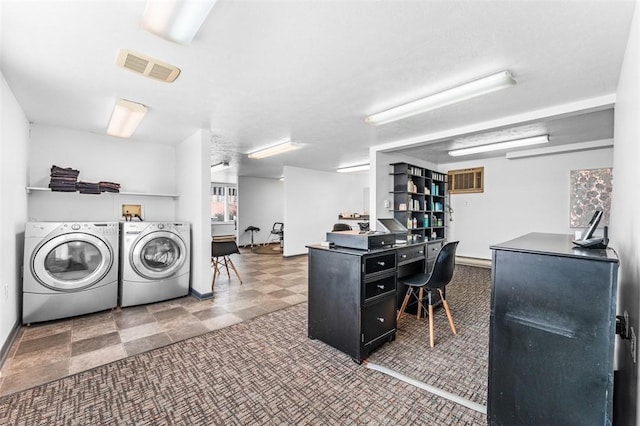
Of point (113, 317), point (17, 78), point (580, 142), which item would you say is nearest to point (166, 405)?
point (113, 317)

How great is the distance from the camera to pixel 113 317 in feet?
10.8

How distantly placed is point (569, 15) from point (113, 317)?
16.5 ft

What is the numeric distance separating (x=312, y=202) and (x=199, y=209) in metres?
4.22

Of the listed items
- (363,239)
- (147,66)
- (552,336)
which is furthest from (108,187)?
(552,336)

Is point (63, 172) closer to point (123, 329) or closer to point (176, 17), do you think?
point (123, 329)

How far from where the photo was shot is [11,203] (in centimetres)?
→ 264

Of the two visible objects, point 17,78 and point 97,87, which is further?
point 97,87

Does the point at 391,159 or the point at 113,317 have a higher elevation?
the point at 391,159

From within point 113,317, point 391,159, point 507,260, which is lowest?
point 113,317

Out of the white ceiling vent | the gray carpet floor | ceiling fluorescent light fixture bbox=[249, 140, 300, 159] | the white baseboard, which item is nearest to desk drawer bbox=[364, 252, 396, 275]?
the gray carpet floor

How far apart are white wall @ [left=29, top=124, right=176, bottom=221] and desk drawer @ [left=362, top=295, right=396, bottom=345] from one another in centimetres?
390

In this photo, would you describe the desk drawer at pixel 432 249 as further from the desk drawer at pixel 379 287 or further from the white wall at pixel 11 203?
the white wall at pixel 11 203

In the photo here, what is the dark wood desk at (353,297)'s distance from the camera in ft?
7.55

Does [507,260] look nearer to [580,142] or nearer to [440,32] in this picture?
[440,32]
